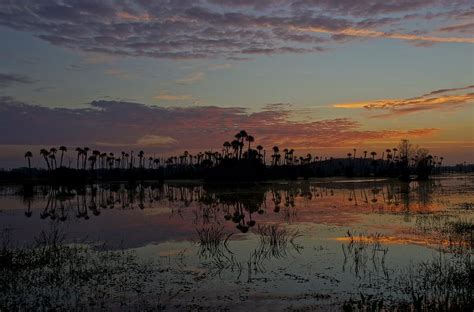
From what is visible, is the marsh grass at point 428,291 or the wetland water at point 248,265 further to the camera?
the wetland water at point 248,265

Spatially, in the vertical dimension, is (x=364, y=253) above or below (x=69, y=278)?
above

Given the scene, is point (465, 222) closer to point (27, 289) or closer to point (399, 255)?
point (399, 255)

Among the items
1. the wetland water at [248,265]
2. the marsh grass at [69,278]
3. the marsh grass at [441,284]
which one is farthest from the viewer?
the marsh grass at [69,278]

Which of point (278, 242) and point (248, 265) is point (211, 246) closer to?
point (278, 242)

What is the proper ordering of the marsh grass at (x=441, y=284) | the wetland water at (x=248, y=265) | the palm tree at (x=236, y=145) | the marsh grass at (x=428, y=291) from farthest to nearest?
1. the palm tree at (x=236, y=145)
2. the wetland water at (x=248, y=265)
3. the marsh grass at (x=428, y=291)
4. the marsh grass at (x=441, y=284)

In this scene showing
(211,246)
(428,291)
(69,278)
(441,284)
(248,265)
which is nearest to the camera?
(428,291)

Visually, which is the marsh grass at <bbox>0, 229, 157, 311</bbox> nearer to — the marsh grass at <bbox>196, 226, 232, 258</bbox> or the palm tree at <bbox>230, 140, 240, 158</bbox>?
the marsh grass at <bbox>196, 226, 232, 258</bbox>

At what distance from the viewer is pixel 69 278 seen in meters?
14.9

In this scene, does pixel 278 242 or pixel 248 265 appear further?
pixel 278 242

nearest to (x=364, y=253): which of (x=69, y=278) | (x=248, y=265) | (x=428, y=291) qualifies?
(x=248, y=265)

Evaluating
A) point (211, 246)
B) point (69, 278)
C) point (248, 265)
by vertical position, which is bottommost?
point (69, 278)

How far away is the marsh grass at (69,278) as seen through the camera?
40.6 feet

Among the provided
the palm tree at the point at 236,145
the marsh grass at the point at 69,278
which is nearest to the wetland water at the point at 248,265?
the marsh grass at the point at 69,278

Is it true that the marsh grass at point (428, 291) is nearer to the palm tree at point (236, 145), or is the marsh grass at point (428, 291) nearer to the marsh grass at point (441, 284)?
the marsh grass at point (441, 284)
